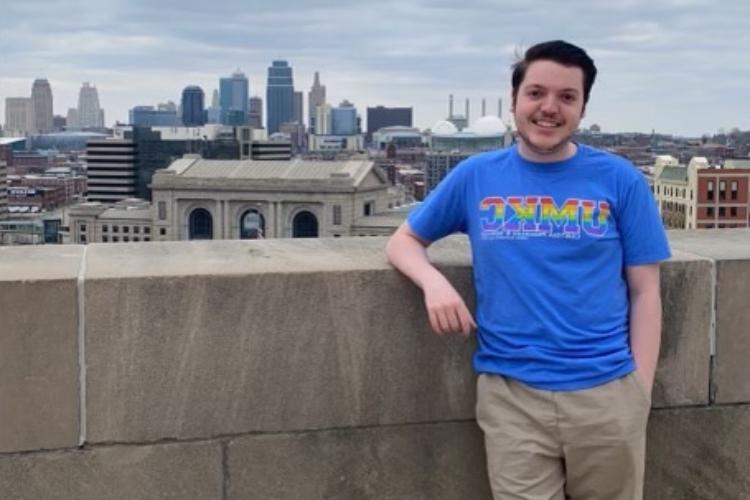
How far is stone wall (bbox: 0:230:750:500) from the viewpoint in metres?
2.63

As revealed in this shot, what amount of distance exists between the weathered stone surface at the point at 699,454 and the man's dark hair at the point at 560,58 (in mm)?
973

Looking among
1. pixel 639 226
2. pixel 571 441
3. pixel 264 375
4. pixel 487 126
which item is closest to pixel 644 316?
pixel 639 226

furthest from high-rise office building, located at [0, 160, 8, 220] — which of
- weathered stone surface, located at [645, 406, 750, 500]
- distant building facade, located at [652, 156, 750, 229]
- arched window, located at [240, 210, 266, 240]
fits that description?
weathered stone surface, located at [645, 406, 750, 500]

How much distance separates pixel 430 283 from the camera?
2613 mm

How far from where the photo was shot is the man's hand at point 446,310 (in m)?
2.56

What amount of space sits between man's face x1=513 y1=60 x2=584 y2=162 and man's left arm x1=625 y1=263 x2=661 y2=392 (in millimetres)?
332

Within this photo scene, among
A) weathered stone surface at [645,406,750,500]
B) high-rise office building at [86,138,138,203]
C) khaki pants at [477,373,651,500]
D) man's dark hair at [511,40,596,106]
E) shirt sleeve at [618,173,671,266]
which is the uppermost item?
man's dark hair at [511,40,596,106]

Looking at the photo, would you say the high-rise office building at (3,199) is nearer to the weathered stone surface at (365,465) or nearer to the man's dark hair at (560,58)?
the weathered stone surface at (365,465)

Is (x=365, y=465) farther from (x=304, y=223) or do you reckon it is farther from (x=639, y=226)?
(x=304, y=223)

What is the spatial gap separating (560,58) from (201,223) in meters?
84.7

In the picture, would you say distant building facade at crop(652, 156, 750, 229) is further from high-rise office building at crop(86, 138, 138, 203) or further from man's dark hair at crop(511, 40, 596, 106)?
man's dark hair at crop(511, 40, 596, 106)

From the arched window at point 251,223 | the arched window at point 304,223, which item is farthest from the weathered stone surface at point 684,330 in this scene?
the arched window at point 251,223

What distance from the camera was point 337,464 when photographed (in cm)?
283

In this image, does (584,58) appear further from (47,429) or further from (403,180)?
(403,180)
